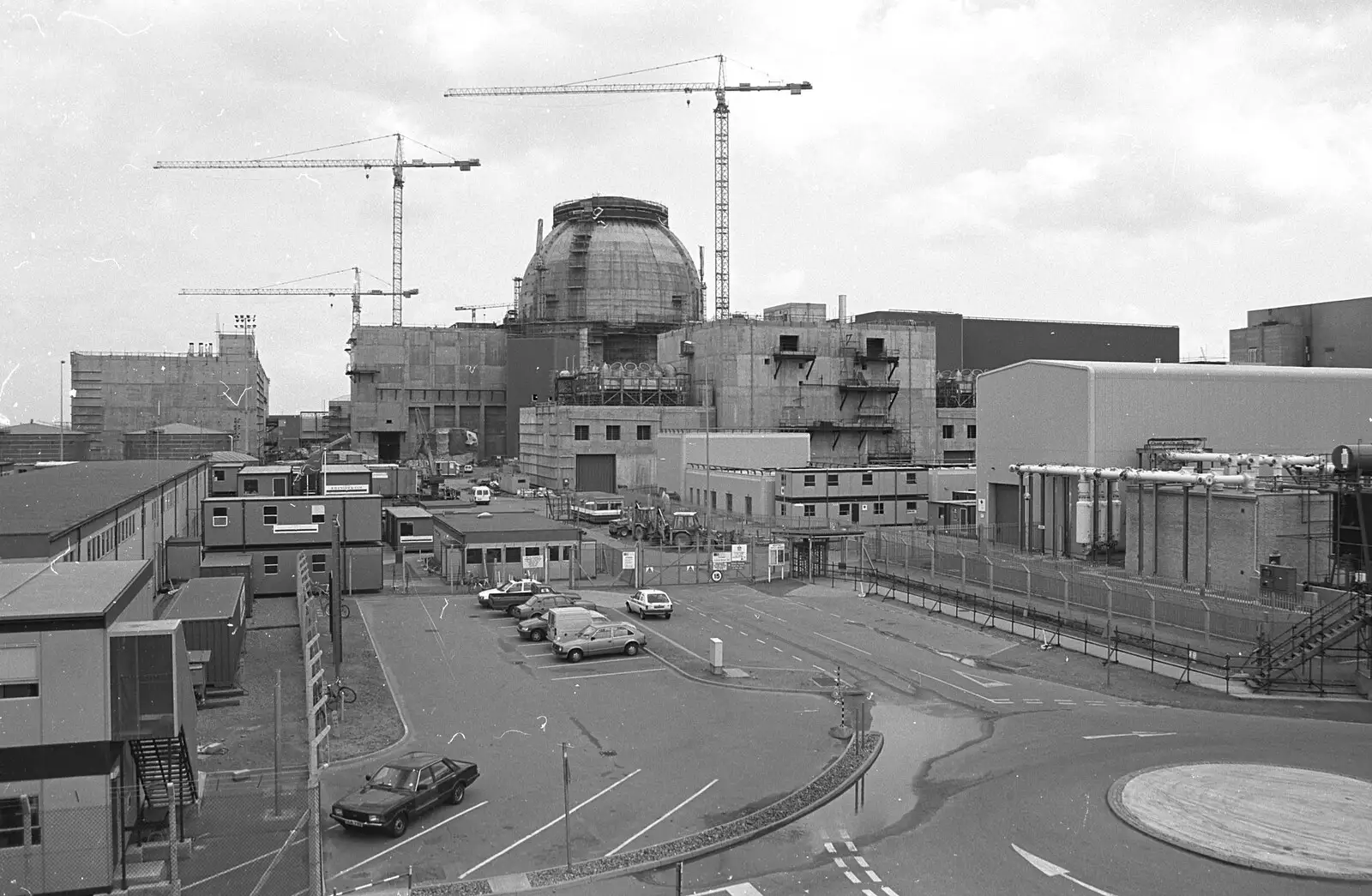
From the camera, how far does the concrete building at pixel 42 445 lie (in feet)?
288

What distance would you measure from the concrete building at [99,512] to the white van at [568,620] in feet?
35.4

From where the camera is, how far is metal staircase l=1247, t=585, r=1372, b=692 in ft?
86.2

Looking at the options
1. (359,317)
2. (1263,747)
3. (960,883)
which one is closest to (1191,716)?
(1263,747)

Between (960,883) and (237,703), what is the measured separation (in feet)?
54.5

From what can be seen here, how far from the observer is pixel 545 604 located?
3666 centimetres

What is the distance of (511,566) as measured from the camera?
43.6 m

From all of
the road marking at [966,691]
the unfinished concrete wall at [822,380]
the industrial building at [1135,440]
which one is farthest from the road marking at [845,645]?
the unfinished concrete wall at [822,380]

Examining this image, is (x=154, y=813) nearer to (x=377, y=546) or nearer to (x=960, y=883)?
(x=960, y=883)

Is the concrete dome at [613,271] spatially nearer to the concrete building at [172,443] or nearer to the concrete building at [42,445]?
the concrete building at [172,443]

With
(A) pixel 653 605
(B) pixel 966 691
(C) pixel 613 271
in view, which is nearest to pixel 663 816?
(B) pixel 966 691

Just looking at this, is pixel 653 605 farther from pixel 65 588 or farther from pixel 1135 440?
pixel 1135 440

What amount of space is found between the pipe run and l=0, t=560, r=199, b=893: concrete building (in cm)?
3242

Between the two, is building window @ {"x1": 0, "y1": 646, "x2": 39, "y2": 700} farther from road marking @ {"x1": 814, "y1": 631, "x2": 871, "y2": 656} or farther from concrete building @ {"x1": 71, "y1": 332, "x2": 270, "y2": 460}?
concrete building @ {"x1": 71, "y1": 332, "x2": 270, "y2": 460}

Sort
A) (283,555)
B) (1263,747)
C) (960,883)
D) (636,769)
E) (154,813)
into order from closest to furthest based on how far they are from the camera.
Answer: (960,883)
(154,813)
(636,769)
(1263,747)
(283,555)
